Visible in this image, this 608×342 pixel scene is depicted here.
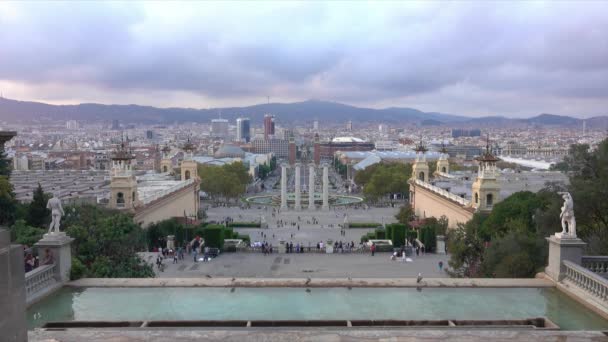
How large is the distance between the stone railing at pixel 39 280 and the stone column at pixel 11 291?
19.4ft

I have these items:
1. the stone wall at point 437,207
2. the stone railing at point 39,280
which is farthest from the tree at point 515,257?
the stone wall at point 437,207

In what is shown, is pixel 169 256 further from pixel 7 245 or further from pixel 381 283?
pixel 7 245

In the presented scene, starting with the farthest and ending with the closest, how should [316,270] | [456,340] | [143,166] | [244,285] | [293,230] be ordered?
[143,166] < [293,230] < [316,270] < [244,285] < [456,340]

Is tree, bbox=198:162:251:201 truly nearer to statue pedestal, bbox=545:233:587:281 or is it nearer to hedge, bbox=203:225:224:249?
hedge, bbox=203:225:224:249

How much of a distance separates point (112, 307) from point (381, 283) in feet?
19.3

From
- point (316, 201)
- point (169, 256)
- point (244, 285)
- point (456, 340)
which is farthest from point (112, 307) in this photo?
point (316, 201)

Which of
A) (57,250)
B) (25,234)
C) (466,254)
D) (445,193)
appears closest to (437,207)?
(445,193)

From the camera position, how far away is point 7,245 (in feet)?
17.6

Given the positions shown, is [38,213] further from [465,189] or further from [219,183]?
[219,183]

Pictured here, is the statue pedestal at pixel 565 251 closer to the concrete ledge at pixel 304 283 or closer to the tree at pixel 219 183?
the concrete ledge at pixel 304 283

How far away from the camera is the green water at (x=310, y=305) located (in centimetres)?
1069

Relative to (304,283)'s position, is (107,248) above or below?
below

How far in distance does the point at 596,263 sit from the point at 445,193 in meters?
34.5

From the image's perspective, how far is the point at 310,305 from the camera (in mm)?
11352
